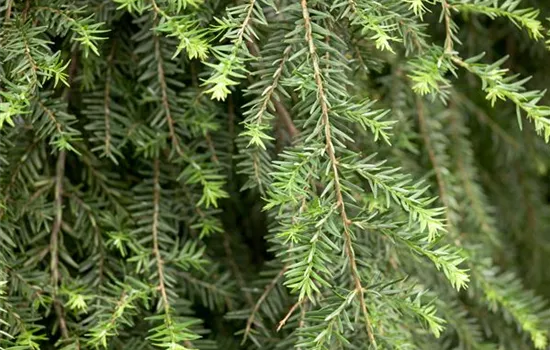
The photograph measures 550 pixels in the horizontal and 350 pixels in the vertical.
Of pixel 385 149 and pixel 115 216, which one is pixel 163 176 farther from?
pixel 385 149

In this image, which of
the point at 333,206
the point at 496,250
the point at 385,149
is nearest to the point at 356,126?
the point at 385,149

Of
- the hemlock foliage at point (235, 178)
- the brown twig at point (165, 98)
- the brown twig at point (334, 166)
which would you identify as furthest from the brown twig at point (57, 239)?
the brown twig at point (334, 166)

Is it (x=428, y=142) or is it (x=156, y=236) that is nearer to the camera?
(x=156, y=236)

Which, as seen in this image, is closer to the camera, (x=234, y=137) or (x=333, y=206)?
(x=333, y=206)

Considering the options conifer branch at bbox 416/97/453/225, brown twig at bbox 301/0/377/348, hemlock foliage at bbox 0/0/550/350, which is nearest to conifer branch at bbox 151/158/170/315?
hemlock foliage at bbox 0/0/550/350

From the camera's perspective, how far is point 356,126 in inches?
28.8

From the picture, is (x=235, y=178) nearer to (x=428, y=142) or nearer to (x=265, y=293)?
(x=265, y=293)

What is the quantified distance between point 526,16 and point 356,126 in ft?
0.65

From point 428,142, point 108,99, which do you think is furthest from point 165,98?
point 428,142

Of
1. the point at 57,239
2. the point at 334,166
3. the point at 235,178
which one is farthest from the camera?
the point at 235,178

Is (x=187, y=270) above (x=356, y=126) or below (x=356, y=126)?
below

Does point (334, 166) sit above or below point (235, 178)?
above

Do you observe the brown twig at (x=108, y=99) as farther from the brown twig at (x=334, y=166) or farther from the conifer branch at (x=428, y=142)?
the conifer branch at (x=428, y=142)

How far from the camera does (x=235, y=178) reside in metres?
0.79
